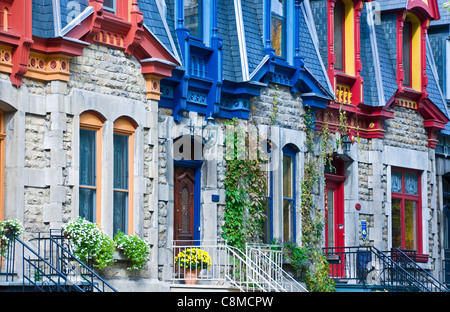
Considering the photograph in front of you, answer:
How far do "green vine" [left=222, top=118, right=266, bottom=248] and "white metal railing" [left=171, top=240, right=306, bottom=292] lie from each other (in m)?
0.31

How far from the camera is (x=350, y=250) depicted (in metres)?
23.4

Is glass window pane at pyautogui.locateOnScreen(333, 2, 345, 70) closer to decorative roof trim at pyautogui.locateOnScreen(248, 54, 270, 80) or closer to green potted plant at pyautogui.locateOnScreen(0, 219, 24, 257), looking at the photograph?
decorative roof trim at pyautogui.locateOnScreen(248, 54, 270, 80)

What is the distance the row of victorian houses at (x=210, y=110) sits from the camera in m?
16.5

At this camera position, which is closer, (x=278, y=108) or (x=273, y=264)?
(x=273, y=264)

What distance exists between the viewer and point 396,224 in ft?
83.4

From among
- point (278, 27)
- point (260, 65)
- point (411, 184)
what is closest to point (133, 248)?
point (260, 65)

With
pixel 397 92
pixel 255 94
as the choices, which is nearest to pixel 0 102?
pixel 255 94

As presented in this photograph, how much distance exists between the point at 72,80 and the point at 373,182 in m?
9.86

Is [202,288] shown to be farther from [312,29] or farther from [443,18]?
[443,18]

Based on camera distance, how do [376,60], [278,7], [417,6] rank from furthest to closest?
[417,6] < [376,60] < [278,7]

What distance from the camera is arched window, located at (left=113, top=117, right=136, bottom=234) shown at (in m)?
18.0

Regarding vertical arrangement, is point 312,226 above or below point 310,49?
below

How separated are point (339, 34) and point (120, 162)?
8.37m

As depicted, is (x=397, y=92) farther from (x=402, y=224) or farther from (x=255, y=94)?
(x=255, y=94)
